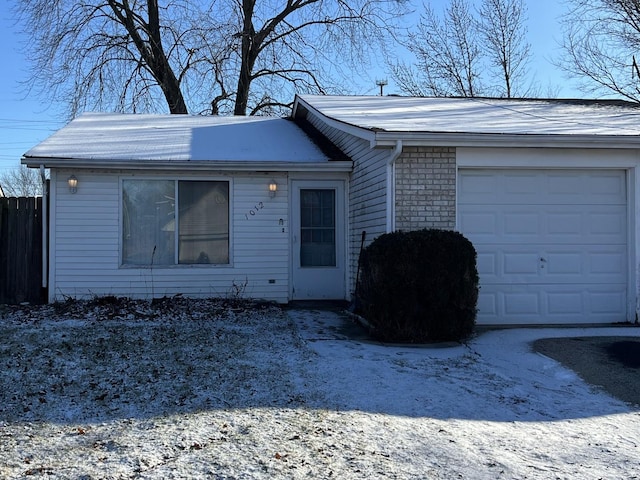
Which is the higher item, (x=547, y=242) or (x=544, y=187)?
(x=544, y=187)

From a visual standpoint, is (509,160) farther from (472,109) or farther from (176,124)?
(176,124)

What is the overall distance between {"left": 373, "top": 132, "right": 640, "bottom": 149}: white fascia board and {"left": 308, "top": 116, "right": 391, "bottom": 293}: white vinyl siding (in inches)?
20.1

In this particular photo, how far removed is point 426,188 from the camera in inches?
324

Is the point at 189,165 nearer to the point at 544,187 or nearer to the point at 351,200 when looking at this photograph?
the point at 351,200

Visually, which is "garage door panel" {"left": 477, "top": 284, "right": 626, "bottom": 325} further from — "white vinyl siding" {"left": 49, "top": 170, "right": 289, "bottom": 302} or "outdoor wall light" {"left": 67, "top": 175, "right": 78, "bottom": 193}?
→ "outdoor wall light" {"left": 67, "top": 175, "right": 78, "bottom": 193}

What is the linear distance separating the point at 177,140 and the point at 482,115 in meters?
5.69

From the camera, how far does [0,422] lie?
14.3 ft

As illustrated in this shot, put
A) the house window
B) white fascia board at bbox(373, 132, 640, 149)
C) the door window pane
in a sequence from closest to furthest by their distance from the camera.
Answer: white fascia board at bbox(373, 132, 640, 149) < the house window < the door window pane

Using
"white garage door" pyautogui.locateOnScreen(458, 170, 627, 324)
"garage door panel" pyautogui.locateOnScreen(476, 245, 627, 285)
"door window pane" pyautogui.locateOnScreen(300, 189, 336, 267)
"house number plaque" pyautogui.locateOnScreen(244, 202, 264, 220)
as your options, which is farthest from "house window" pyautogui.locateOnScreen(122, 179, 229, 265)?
"garage door panel" pyautogui.locateOnScreen(476, 245, 627, 285)

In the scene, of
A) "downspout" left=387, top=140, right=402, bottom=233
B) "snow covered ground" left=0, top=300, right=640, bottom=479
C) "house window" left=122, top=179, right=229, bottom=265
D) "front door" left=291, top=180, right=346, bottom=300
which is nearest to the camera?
"snow covered ground" left=0, top=300, right=640, bottom=479

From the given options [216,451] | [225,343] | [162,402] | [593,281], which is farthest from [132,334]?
[593,281]

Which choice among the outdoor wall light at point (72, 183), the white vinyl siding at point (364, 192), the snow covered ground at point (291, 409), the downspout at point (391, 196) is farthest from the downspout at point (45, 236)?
the downspout at point (391, 196)

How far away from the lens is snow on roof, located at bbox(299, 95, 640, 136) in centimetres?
838

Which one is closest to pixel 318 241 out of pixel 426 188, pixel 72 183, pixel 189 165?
pixel 189 165
